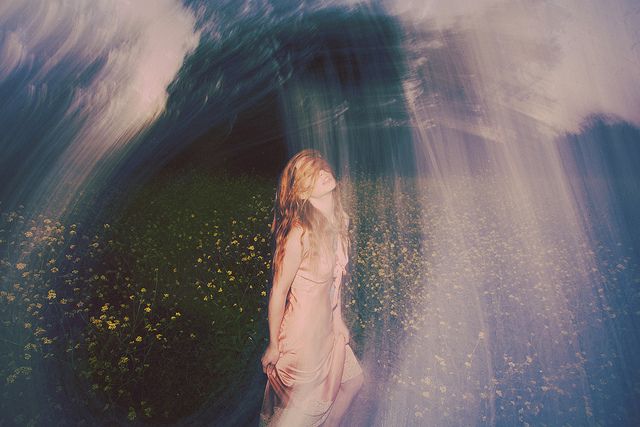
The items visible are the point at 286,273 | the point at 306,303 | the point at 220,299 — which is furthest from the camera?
the point at 220,299

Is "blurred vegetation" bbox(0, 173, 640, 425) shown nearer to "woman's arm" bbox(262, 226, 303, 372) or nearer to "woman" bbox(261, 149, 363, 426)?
"woman" bbox(261, 149, 363, 426)

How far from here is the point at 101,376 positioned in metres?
2.05

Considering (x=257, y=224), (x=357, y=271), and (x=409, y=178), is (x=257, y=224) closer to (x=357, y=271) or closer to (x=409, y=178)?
(x=357, y=271)

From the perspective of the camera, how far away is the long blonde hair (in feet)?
4.85

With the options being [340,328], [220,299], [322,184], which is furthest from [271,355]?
[220,299]

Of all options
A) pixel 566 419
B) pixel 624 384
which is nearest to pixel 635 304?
pixel 624 384

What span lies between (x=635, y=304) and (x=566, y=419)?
4.34 feet

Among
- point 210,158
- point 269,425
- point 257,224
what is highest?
point 210,158

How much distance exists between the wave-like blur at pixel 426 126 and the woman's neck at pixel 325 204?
3.83ft

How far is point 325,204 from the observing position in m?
1.58

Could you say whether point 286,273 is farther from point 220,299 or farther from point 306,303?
point 220,299

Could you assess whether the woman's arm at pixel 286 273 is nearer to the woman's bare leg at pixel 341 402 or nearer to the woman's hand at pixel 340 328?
the woman's hand at pixel 340 328

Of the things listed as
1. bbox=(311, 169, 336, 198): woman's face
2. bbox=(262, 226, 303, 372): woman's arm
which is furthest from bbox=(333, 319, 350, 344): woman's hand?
bbox=(311, 169, 336, 198): woman's face

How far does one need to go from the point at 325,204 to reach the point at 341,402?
101cm
